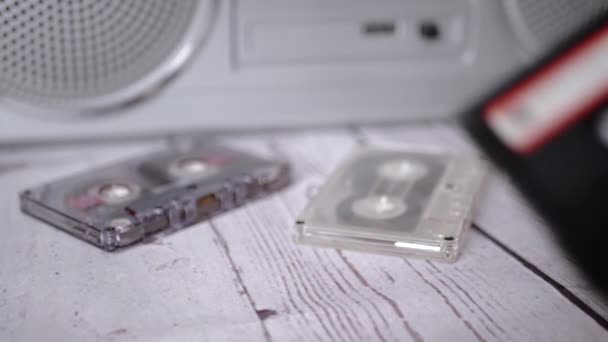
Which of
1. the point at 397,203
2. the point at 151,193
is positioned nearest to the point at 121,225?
the point at 151,193

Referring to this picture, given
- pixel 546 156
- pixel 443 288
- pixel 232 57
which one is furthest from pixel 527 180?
pixel 232 57

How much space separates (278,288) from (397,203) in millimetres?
109

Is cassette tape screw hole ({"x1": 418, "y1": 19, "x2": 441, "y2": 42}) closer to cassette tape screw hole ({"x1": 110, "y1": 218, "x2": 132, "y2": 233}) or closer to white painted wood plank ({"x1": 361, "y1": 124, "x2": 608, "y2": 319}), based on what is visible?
white painted wood plank ({"x1": 361, "y1": 124, "x2": 608, "y2": 319})

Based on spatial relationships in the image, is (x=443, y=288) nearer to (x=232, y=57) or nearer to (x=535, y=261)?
(x=535, y=261)

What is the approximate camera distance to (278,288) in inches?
15.4

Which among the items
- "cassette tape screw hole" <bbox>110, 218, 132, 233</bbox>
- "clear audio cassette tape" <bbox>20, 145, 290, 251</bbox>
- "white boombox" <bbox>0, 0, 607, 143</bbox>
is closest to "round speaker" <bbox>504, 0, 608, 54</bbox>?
"white boombox" <bbox>0, 0, 607, 143</bbox>

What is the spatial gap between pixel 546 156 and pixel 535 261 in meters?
0.11

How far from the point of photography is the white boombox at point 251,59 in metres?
0.55

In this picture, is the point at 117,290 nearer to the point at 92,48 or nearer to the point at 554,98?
the point at 92,48

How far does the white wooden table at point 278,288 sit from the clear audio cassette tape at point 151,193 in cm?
1

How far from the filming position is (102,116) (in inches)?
23.1

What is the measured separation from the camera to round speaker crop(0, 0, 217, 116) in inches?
20.9

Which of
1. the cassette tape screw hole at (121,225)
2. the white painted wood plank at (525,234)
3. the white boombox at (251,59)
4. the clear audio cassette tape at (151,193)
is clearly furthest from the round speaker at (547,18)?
the cassette tape screw hole at (121,225)

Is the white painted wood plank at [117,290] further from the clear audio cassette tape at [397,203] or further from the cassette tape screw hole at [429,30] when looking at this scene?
the cassette tape screw hole at [429,30]
